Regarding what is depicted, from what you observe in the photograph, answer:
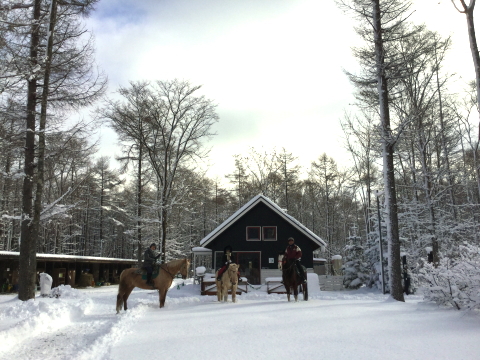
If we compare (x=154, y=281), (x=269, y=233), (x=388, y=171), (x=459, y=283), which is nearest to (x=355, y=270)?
(x=269, y=233)

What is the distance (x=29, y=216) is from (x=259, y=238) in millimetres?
15121

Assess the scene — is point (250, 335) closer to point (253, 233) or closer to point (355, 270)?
point (253, 233)

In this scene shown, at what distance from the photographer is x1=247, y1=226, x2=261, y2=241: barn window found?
83.6 ft

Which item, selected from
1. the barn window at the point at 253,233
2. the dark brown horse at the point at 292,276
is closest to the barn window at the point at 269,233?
the barn window at the point at 253,233

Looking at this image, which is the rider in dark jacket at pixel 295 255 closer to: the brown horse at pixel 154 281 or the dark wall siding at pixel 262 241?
the brown horse at pixel 154 281

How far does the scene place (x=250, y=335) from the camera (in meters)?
6.37

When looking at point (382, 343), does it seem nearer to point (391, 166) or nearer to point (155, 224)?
point (391, 166)

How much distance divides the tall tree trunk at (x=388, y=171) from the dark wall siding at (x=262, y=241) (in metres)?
11.5

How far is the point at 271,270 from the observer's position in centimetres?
2478

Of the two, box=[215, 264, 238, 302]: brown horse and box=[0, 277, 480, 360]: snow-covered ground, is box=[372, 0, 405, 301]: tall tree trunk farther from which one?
box=[215, 264, 238, 302]: brown horse

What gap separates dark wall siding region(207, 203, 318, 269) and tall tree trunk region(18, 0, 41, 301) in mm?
13196

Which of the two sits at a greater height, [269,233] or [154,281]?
[269,233]

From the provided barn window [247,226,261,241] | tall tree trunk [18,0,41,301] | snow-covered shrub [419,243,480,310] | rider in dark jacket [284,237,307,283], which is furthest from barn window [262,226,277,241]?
snow-covered shrub [419,243,480,310]

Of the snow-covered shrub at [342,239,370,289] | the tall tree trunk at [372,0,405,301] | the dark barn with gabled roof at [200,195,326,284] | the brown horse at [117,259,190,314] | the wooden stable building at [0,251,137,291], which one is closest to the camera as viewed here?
the brown horse at [117,259,190,314]
